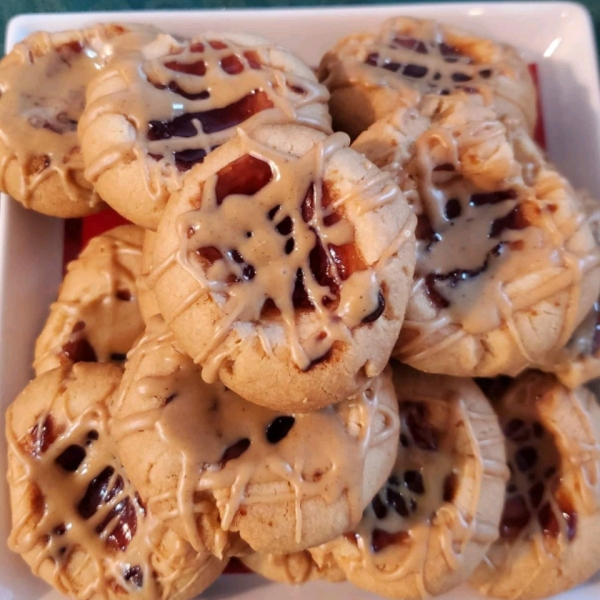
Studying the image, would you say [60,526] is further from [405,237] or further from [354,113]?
[354,113]

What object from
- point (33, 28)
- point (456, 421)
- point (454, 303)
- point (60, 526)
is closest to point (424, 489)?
point (456, 421)

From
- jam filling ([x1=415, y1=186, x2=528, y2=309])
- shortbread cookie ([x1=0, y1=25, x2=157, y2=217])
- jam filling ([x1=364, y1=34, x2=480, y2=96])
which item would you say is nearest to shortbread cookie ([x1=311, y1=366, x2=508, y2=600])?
jam filling ([x1=415, y1=186, x2=528, y2=309])

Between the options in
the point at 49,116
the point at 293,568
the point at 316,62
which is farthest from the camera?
the point at 316,62

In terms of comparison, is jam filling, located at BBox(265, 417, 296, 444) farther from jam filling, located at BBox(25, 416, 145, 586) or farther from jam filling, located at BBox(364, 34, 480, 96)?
jam filling, located at BBox(364, 34, 480, 96)

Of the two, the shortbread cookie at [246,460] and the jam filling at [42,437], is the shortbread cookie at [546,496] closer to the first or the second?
the shortbread cookie at [246,460]

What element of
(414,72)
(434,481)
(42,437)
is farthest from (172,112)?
(434,481)

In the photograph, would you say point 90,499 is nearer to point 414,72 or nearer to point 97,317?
point 97,317
